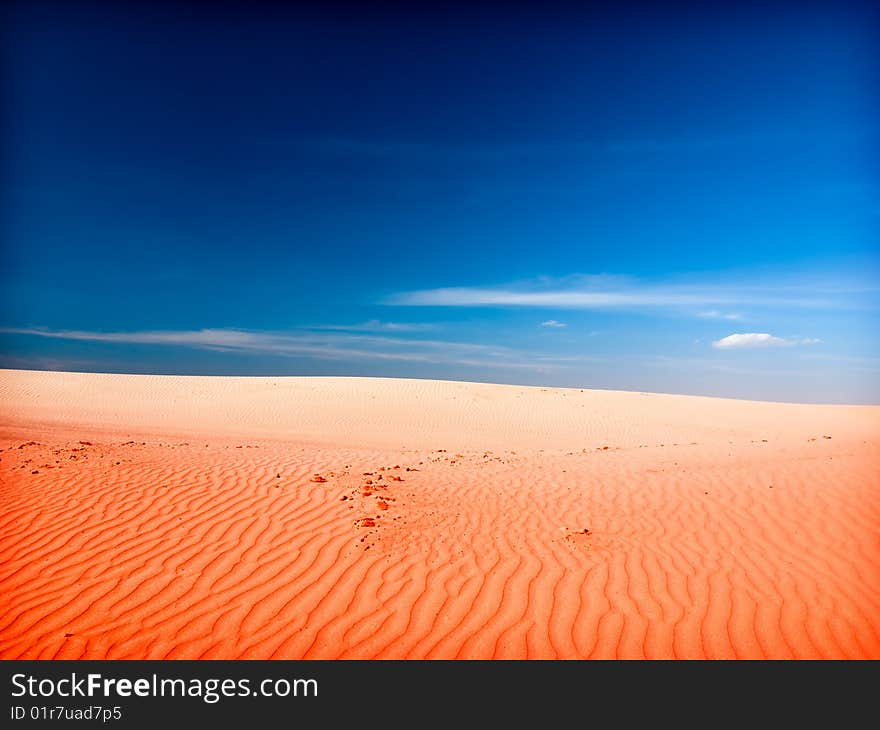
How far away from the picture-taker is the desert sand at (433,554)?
5043mm

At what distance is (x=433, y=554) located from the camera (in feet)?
22.1

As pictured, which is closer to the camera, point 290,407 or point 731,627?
point 731,627

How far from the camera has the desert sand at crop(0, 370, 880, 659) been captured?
5.04 metres

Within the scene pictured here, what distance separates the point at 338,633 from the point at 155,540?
359 centimetres

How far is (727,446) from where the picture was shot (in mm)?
15773

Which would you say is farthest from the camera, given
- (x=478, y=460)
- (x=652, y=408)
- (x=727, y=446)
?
(x=652, y=408)
